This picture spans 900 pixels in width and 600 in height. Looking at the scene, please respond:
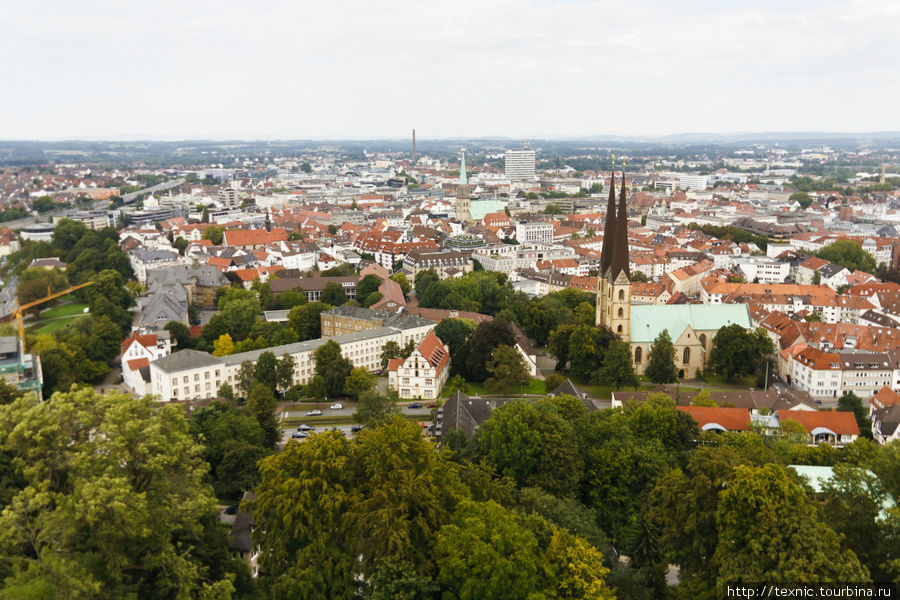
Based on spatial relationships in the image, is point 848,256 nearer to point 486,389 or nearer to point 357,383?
point 486,389

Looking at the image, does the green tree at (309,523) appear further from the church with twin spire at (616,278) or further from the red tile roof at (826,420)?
the church with twin spire at (616,278)

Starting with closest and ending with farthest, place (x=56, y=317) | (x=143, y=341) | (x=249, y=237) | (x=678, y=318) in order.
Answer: (x=143, y=341)
(x=678, y=318)
(x=56, y=317)
(x=249, y=237)

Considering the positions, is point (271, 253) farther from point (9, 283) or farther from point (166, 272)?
point (9, 283)

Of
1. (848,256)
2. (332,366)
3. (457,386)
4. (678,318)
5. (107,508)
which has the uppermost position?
(107,508)

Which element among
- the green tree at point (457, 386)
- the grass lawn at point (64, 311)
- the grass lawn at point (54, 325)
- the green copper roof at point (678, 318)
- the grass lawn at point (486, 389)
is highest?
the green copper roof at point (678, 318)

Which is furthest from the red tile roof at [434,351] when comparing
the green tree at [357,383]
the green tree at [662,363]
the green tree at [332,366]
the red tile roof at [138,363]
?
the red tile roof at [138,363]

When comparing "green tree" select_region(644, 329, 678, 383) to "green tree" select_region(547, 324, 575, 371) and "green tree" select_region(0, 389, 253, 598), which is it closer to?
"green tree" select_region(547, 324, 575, 371)

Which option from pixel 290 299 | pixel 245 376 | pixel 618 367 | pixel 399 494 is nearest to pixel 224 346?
pixel 245 376

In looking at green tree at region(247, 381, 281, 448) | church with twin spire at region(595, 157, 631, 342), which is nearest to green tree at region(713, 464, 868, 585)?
green tree at region(247, 381, 281, 448)
